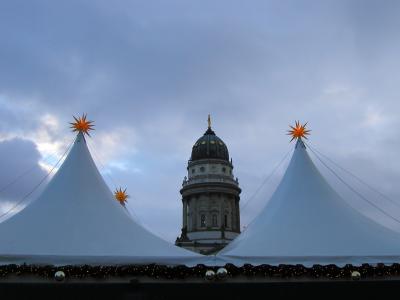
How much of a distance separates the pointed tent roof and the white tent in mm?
2389

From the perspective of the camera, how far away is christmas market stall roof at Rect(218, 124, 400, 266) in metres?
12.3

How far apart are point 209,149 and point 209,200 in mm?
7202

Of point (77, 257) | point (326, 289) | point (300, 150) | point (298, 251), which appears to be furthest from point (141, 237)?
point (300, 150)

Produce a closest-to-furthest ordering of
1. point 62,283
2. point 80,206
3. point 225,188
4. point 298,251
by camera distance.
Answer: point 62,283, point 298,251, point 80,206, point 225,188

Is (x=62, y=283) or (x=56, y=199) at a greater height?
(x=56, y=199)

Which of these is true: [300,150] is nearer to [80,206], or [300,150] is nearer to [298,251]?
[298,251]

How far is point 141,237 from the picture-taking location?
1327 centimetres

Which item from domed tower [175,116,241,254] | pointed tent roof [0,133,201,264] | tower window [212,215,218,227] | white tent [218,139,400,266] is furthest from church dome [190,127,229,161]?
pointed tent roof [0,133,201,264]

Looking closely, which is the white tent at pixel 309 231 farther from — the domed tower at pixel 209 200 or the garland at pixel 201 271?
the domed tower at pixel 209 200

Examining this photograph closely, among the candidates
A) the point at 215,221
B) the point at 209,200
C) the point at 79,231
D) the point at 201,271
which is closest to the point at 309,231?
the point at 201,271

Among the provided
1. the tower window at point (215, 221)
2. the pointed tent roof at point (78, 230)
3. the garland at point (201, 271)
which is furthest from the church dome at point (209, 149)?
the garland at point (201, 271)

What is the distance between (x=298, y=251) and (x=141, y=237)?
482 centimetres

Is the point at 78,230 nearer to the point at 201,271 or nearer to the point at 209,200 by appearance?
the point at 201,271

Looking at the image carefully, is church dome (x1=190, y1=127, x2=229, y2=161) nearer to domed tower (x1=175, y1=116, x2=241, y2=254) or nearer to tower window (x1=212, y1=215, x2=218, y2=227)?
domed tower (x1=175, y1=116, x2=241, y2=254)
